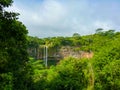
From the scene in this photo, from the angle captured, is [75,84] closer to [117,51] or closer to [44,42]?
[117,51]

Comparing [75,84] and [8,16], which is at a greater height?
[8,16]

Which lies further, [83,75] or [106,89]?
[83,75]

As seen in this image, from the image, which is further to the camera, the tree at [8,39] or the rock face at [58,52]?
the rock face at [58,52]

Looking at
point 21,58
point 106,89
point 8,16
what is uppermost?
point 8,16

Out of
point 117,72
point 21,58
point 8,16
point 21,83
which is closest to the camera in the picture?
point 8,16

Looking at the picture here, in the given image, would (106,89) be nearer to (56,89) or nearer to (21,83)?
(56,89)

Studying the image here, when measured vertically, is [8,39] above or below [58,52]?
below

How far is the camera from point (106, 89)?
69250 millimetres

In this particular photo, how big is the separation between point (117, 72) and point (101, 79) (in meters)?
3.99

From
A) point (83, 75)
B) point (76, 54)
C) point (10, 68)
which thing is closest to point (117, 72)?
point (83, 75)

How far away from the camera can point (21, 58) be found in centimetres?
3553

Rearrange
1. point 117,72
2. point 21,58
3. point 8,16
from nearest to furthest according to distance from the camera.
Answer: point 8,16 → point 21,58 → point 117,72

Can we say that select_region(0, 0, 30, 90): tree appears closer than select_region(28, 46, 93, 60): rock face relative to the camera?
Yes

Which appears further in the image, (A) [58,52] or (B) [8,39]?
(A) [58,52]
